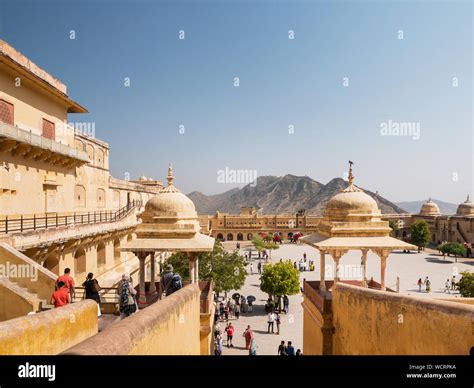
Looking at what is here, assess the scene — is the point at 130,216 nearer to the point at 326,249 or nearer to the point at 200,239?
the point at 200,239

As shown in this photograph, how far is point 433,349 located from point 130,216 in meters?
22.3

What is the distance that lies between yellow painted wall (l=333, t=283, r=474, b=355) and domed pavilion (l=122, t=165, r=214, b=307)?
401cm

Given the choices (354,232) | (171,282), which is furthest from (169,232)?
(354,232)

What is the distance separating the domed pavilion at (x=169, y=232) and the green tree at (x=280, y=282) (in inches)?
477

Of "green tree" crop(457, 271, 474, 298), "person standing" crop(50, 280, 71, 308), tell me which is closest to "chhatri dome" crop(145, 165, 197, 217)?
"person standing" crop(50, 280, 71, 308)

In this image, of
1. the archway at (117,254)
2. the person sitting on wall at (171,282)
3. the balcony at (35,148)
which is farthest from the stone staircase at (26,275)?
the archway at (117,254)

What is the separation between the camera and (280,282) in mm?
21312

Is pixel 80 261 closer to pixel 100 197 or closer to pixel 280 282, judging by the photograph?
pixel 100 197

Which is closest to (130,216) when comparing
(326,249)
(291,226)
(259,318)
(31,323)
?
(259,318)

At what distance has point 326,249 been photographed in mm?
9883

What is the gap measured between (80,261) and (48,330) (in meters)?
14.4

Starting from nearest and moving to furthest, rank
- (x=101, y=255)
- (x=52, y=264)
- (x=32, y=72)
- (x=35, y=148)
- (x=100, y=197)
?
(x=52, y=264) → (x=35, y=148) → (x=32, y=72) → (x=101, y=255) → (x=100, y=197)

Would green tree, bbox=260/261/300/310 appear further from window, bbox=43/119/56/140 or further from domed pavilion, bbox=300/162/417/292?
window, bbox=43/119/56/140

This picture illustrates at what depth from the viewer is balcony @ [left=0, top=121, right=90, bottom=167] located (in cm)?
1423
